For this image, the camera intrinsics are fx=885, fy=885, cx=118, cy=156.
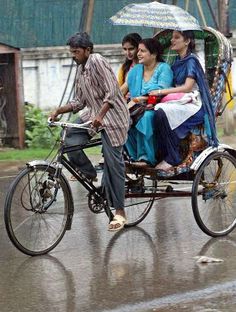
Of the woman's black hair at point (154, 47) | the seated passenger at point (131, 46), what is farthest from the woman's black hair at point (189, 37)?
the seated passenger at point (131, 46)

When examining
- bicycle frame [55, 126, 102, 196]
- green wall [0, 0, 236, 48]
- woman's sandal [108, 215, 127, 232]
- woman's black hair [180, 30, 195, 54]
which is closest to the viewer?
bicycle frame [55, 126, 102, 196]

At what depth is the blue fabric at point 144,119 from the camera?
748 centimetres

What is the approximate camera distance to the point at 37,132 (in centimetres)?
1433

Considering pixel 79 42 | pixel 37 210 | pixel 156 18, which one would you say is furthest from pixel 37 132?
pixel 37 210

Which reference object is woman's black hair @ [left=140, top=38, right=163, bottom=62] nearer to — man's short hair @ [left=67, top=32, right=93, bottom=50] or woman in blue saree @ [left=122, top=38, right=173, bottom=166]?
woman in blue saree @ [left=122, top=38, right=173, bottom=166]

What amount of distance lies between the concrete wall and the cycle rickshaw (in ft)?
26.1

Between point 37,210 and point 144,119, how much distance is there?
126 cm

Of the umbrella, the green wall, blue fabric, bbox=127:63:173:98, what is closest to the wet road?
blue fabric, bbox=127:63:173:98

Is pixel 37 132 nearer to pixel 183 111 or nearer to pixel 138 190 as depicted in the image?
pixel 138 190

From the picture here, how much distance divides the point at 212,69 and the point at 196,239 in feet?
5.38

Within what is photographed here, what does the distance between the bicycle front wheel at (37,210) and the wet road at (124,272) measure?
0.44 feet

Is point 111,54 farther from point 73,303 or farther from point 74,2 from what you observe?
point 73,303

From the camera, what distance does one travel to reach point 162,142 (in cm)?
753

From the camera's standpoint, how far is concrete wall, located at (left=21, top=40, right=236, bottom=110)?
53.2ft
